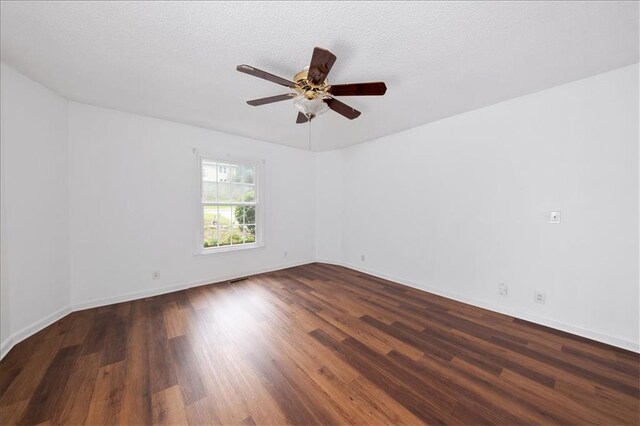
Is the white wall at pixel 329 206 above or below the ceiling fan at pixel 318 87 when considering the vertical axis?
below

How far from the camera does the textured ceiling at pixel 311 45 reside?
1.41m

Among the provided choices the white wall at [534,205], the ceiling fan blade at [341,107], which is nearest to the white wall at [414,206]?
the white wall at [534,205]

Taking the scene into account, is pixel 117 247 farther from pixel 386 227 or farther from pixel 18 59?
pixel 386 227

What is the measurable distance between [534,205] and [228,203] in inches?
165

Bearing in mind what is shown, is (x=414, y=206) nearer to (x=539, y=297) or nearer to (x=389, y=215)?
(x=389, y=215)

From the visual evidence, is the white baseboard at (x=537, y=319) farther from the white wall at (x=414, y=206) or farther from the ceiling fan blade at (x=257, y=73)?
the ceiling fan blade at (x=257, y=73)

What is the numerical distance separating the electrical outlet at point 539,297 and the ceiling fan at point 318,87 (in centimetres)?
271

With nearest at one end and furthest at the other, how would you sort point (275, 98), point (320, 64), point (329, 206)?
1. point (320, 64)
2. point (275, 98)
3. point (329, 206)

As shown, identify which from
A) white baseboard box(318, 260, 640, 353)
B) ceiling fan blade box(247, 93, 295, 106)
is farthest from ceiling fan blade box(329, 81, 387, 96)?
white baseboard box(318, 260, 640, 353)

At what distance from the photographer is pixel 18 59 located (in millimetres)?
1912

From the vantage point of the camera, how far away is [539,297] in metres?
2.46

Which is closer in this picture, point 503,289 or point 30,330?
point 30,330

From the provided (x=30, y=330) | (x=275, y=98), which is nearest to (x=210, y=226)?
(x=30, y=330)

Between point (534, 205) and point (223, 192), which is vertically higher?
point (223, 192)
